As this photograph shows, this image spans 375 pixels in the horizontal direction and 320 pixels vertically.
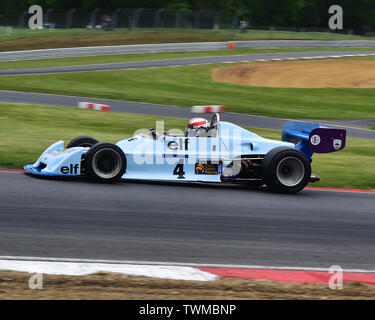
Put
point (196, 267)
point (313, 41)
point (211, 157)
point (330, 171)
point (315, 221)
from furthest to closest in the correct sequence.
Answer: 1. point (313, 41)
2. point (330, 171)
3. point (211, 157)
4. point (315, 221)
5. point (196, 267)

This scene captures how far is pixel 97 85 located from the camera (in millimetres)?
24688

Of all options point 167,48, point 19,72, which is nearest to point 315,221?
point 19,72

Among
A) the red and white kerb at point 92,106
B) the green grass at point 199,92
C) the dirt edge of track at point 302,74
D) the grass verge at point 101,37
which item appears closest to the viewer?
the red and white kerb at point 92,106

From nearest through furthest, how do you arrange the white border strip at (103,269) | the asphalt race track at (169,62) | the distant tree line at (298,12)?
the white border strip at (103,269) → the asphalt race track at (169,62) → the distant tree line at (298,12)

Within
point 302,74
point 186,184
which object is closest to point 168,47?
point 302,74

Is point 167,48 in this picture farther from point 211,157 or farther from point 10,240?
point 10,240

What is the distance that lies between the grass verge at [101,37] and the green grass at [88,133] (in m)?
16.8

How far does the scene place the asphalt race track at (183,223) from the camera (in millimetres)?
6730

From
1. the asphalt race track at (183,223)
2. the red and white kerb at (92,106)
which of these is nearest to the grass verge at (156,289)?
the asphalt race track at (183,223)

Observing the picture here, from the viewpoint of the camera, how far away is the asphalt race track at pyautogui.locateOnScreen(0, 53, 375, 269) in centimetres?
673

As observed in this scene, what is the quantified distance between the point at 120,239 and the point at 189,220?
1272mm

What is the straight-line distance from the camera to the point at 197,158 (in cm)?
989

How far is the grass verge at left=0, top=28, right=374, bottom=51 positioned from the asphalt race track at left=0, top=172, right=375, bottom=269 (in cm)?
2547

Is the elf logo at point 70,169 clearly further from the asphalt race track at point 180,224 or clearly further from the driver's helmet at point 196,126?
the driver's helmet at point 196,126
